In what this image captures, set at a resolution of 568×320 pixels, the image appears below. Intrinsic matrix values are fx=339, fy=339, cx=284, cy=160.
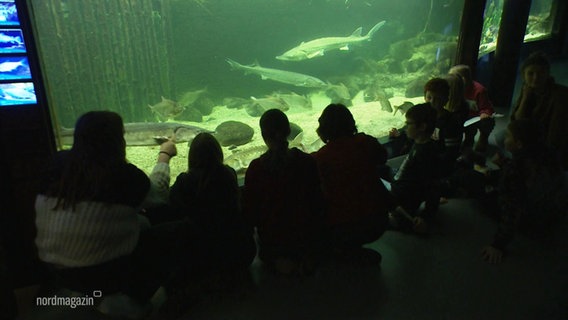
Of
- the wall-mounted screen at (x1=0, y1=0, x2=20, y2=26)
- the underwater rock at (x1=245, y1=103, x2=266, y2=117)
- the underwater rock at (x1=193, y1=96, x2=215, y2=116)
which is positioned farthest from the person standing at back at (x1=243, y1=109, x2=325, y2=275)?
the underwater rock at (x1=193, y1=96, x2=215, y2=116)

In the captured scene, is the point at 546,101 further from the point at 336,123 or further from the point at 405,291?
the point at 405,291

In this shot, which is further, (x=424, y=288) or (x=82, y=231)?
(x=424, y=288)

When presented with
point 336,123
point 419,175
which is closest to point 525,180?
point 419,175

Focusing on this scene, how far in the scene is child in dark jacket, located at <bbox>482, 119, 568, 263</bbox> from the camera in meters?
2.66

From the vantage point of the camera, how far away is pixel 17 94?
2191 millimetres

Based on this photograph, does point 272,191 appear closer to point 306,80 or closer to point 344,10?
point 306,80

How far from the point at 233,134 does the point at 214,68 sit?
6.99 meters

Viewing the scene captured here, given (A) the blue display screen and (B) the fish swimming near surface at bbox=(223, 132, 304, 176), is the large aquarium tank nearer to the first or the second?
(B) the fish swimming near surface at bbox=(223, 132, 304, 176)

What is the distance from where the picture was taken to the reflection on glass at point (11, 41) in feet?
6.86

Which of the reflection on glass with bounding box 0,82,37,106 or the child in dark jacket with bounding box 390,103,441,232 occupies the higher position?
the reflection on glass with bounding box 0,82,37,106

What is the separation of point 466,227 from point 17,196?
11.9 feet

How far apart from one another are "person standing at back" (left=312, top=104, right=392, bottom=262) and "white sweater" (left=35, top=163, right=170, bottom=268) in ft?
4.37

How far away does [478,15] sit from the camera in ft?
16.8

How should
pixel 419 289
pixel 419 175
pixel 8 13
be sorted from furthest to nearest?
pixel 419 175 < pixel 419 289 < pixel 8 13
